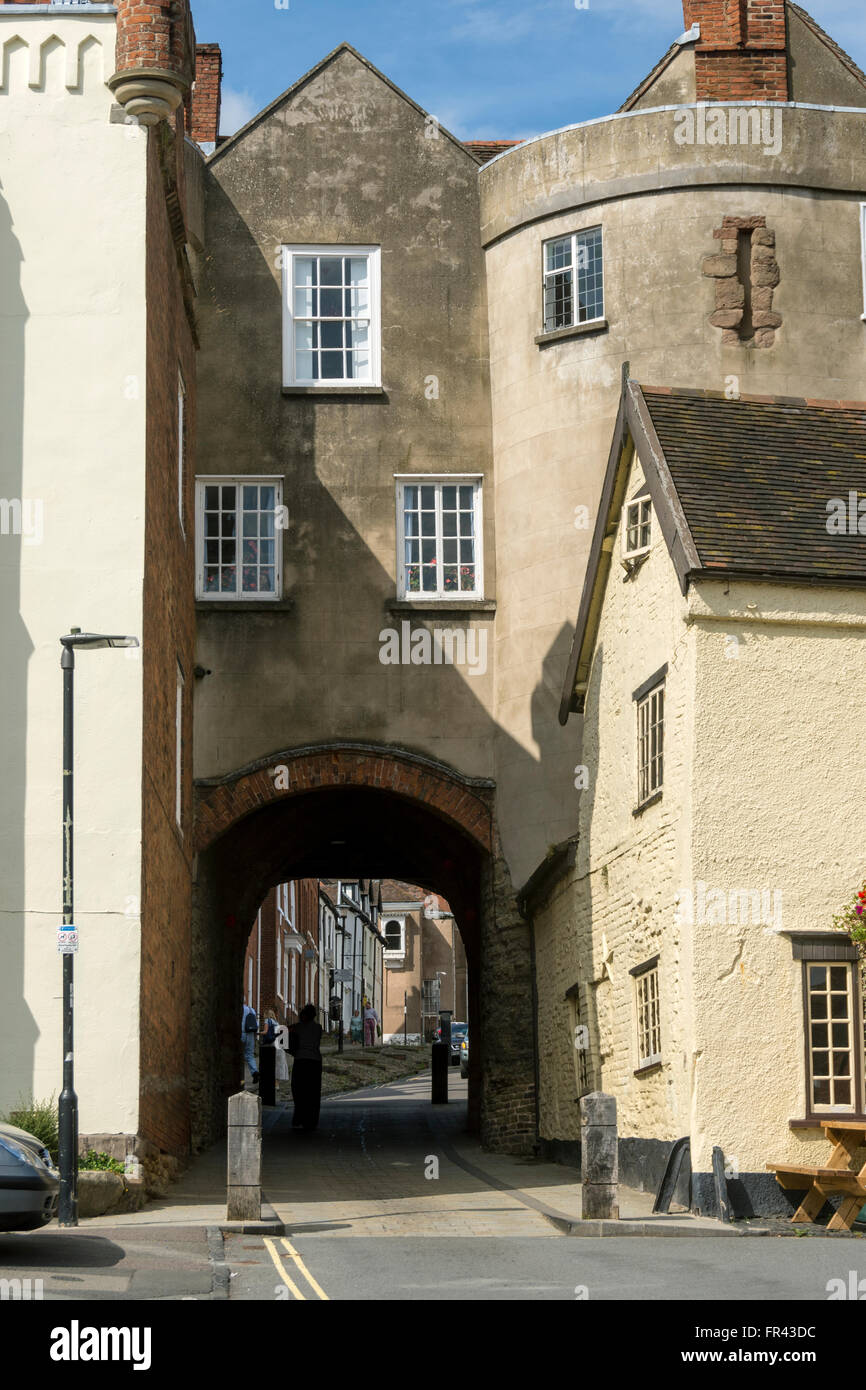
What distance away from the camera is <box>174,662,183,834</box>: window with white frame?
22.3m

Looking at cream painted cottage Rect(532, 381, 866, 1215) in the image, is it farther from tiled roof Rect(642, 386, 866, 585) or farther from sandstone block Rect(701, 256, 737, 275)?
A: sandstone block Rect(701, 256, 737, 275)

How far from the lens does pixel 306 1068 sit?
94.1 ft

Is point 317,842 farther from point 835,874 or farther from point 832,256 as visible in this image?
point 835,874

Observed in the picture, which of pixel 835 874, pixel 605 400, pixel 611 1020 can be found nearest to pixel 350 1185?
pixel 611 1020

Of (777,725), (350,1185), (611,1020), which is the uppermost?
(777,725)

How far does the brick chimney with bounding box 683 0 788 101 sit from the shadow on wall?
449 inches

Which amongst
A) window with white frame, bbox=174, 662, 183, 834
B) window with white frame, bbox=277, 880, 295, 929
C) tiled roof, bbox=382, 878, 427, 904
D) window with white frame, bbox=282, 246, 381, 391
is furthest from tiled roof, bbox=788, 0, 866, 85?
tiled roof, bbox=382, 878, 427, 904

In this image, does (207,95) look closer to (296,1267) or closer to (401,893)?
(296,1267)

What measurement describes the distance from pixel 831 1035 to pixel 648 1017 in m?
2.50

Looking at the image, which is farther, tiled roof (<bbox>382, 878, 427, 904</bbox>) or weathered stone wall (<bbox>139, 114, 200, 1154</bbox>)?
tiled roof (<bbox>382, 878, 427, 904</bbox>)

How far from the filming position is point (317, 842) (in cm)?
3034

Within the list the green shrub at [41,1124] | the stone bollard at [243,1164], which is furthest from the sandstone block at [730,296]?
the green shrub at [41,1124]
